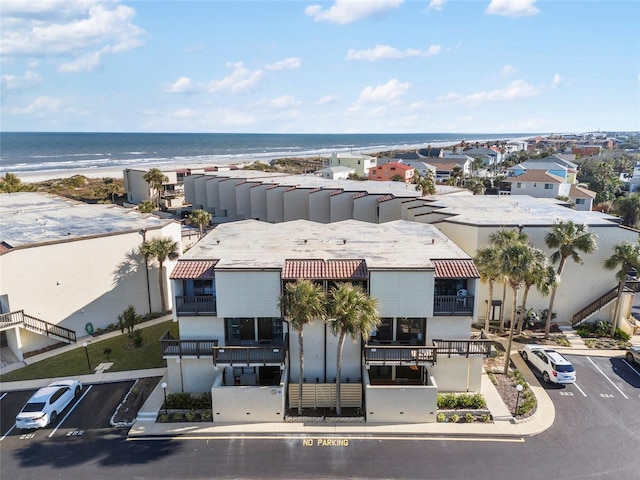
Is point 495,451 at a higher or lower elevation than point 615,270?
lower

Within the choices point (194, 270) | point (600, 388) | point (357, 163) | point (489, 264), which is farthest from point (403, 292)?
point (357, 163)

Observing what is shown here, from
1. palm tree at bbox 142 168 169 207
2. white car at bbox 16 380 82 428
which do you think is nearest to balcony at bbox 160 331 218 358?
white car at bbox 16 380 82 428

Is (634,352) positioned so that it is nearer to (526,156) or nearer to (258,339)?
(258,339)

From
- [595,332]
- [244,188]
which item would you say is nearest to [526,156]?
[244,188]

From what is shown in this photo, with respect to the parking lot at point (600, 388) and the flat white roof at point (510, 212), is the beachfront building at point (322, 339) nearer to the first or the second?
the parking lot at point (600, 388)

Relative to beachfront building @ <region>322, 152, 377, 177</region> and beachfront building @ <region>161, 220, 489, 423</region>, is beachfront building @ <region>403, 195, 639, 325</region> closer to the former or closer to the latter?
beachfront building @ <region>161, 220, 489, 423</region>

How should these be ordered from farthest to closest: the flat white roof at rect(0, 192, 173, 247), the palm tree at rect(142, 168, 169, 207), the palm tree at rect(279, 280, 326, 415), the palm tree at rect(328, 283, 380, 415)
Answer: the palm tree at rect(142, 168, 169, 207) → the flat white roof at rect(0, 192, 173, 247) → the palm tree at rect(279, 280, 326, 415) → the palm tree at rect(328, 283, 380, 415)

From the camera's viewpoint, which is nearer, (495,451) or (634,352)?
(495,451)
